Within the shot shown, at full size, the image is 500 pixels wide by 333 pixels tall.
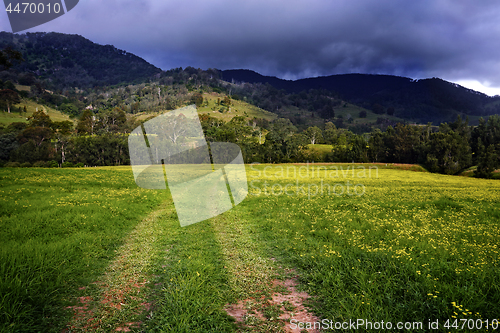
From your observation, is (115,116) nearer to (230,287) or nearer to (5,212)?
(5,212)

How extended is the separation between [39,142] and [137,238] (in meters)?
86.4

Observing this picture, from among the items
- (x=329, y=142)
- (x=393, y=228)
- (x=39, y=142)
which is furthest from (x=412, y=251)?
(x=329, y=142)

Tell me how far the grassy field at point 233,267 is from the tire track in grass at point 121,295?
27mm

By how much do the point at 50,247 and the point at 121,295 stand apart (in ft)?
11.2

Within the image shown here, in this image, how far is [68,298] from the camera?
216 inches

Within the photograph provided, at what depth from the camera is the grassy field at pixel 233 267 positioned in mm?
4953

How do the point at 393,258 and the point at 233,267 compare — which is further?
the point at 233,267

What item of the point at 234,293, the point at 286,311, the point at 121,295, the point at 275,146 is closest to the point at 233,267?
the point at 234,293

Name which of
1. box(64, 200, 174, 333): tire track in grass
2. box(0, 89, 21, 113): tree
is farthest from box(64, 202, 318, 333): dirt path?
box(0, 89, 21, 113): tree

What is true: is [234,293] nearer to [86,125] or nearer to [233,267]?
[233,267]

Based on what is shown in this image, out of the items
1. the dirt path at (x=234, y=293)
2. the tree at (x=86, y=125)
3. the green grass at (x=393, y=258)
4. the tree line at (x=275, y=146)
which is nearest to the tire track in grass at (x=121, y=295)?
the dirt path at (x=234, y=293)

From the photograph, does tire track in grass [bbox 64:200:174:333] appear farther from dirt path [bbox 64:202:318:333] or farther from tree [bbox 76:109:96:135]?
tree [bbox 76:109:96:135]

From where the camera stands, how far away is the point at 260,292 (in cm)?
621

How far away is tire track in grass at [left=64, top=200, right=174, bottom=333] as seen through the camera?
4.78 metres
